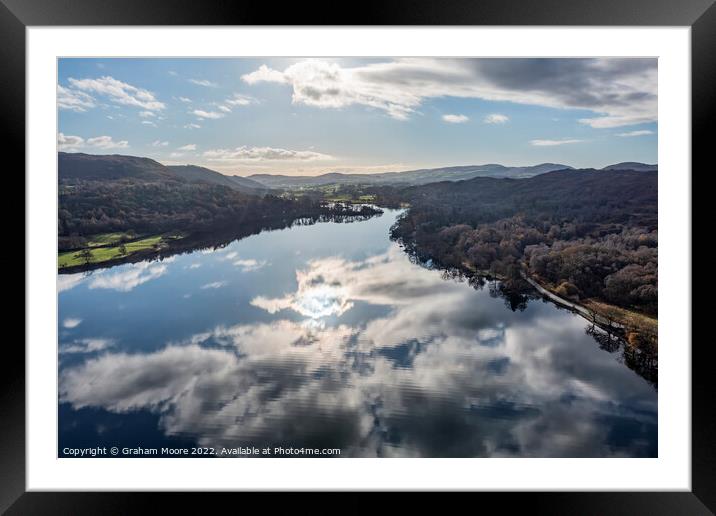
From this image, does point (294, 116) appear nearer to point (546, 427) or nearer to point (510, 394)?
point (510, 394)

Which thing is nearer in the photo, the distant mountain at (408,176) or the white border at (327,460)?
the white border at (327,460)

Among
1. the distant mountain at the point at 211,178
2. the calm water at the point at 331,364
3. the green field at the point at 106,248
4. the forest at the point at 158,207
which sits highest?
the distant mountain at the point at 211,178

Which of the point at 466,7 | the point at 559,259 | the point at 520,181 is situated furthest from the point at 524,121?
the point at 466,7

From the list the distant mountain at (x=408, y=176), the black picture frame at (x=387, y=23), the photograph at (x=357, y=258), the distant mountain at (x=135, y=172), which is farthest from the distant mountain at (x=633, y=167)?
the distant mountain at (x=135, y=172)

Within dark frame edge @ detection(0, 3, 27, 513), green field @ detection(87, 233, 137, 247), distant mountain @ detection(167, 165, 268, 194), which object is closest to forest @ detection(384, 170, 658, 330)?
distant mountain @ detection(167, 165, 268, 194)

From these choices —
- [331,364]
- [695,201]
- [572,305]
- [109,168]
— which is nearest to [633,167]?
[695,201]

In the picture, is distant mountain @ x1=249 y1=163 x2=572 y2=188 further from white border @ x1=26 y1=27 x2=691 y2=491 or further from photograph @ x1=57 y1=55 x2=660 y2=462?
white border @ x1=26 y1=27 x2=691 y2=491

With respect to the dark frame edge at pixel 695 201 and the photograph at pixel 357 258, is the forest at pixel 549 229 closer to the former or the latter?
the photograph at pixel 357 258
